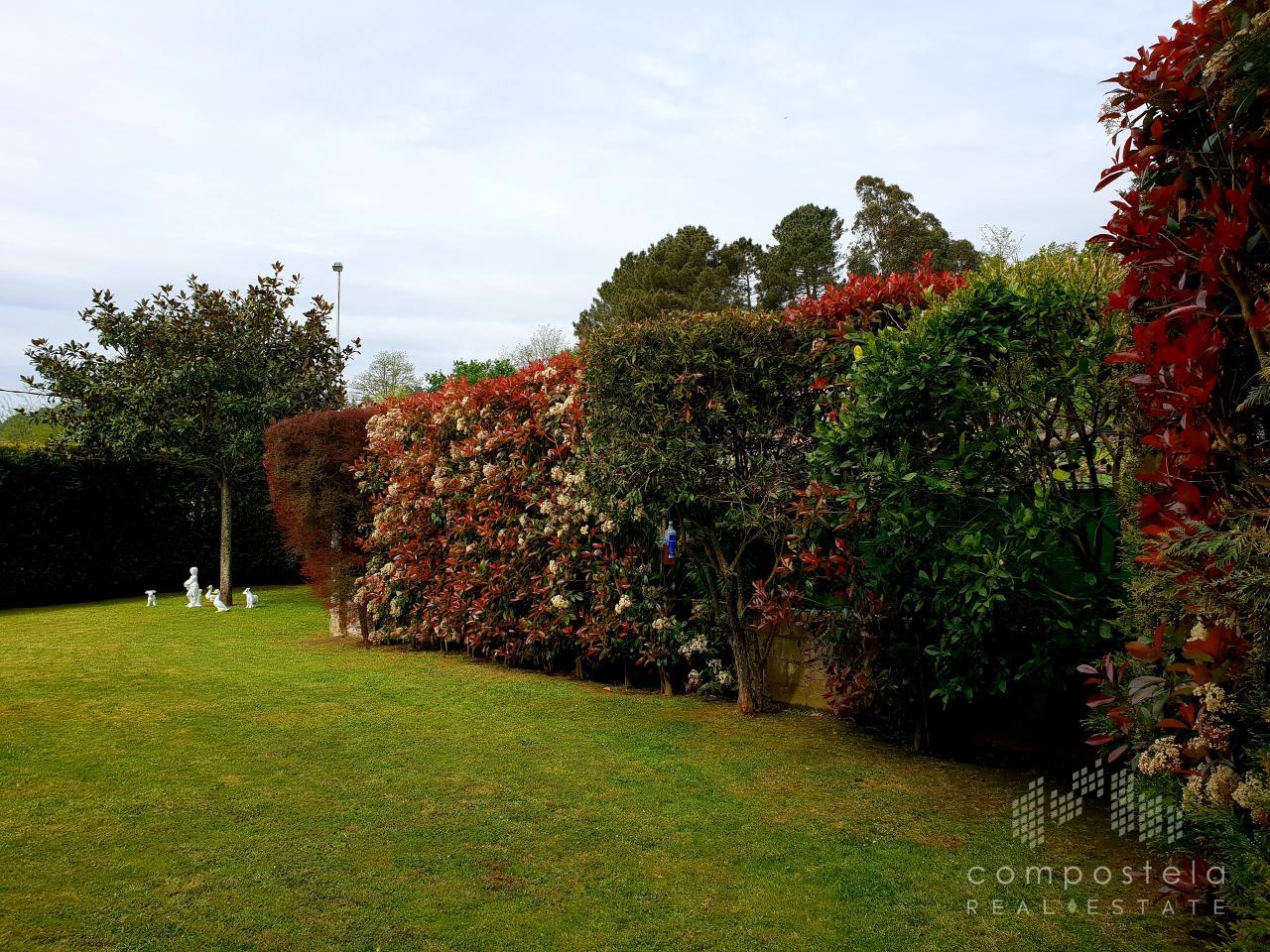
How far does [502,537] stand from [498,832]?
472cm

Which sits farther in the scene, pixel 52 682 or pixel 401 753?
pixel 52 682

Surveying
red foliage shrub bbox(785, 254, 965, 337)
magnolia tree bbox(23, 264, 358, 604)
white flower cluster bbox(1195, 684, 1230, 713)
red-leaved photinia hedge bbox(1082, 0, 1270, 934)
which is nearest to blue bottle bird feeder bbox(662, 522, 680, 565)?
red foliage shrub bbox(785, 254, 965, 337)

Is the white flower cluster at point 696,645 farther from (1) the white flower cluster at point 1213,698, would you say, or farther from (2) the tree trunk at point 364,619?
(2) the tree trunk at point 364,619

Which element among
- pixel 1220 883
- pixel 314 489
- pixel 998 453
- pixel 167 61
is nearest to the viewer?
pixel 1220 883

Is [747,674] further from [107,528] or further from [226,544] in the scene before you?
[107,528]

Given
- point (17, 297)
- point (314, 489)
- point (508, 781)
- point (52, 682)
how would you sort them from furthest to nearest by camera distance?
1. point (17, 297)
2. point (314, 489)
3. point (52, 682)
4. point (508, 781)

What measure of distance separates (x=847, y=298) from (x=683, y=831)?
3.55m

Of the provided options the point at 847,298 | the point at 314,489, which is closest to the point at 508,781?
the point at 847,298

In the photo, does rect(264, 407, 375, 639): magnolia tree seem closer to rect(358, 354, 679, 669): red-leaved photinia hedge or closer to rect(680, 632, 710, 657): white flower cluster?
rect(358, 354, 679, 669): red-leaved photinia hedge

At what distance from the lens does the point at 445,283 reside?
76.1 ft

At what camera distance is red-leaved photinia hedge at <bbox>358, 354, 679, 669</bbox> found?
7.55 metres

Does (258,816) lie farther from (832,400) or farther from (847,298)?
(847,298)

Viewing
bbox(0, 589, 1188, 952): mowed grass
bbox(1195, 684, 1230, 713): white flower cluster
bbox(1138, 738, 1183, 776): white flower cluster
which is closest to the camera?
bbox(1195, 684, 1230, 713): white flower cluster

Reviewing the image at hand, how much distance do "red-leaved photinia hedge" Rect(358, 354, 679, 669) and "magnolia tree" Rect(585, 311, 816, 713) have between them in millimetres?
923
